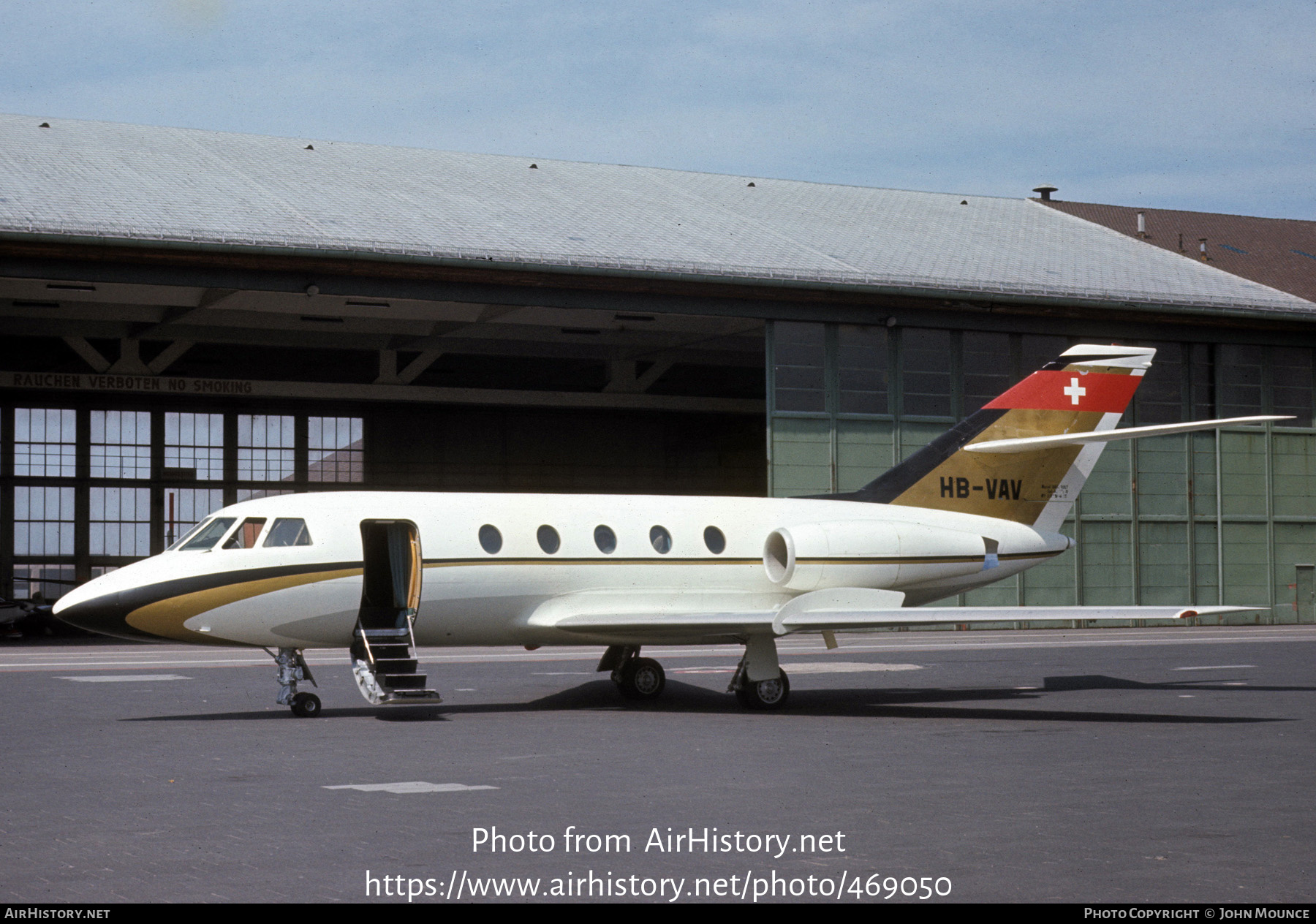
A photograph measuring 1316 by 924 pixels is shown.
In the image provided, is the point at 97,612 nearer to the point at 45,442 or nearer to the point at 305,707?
the point at 305,707

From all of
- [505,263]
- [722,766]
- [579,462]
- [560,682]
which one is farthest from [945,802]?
[579,462]

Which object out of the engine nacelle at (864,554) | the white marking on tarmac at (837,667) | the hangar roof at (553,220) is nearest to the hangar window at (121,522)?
the hangar roof at (553,220)

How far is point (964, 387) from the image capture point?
41688 mm

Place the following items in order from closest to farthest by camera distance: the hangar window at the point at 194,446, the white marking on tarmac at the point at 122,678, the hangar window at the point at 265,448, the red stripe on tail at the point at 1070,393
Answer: the red stripe on tail at the point at 1070,393 → the white marking on tarmac at the point at 122,678 → the hangar window at the point at 194,446 → the hangar window at the point at 265,448

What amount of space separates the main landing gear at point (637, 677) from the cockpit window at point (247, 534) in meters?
5.35

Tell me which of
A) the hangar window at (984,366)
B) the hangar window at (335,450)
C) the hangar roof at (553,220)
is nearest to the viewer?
the hangar roof at (553,220)

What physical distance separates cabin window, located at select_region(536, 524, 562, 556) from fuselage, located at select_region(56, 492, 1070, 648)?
2 centimetres

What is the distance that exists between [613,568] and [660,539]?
2.95ft

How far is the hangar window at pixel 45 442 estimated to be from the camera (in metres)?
51.8

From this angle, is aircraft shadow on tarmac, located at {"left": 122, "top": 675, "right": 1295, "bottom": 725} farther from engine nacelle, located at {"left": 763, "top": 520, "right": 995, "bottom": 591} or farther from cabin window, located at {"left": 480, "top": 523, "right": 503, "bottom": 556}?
cabin window, located at {"left": 480, "top": 523, "right": 503, "bottom": 556}

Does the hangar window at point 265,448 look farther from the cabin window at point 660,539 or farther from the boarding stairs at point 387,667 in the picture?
the boarding stairs at point 387,667

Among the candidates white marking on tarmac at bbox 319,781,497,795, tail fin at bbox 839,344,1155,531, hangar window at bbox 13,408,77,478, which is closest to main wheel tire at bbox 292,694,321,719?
white marking on tarmac at bbox 319,781,497,795

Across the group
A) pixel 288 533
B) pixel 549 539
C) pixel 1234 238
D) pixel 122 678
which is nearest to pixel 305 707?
pixel 288 533

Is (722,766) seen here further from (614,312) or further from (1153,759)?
(614,312)
